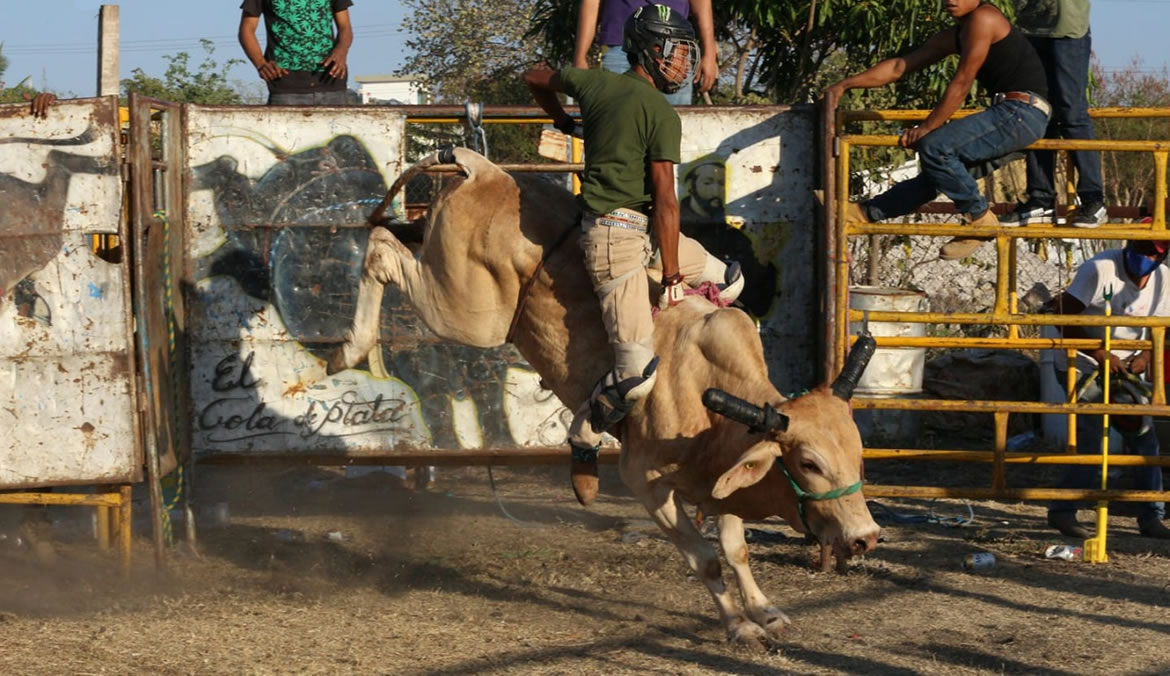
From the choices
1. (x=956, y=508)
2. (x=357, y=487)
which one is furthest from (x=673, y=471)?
(x=357, y=487)

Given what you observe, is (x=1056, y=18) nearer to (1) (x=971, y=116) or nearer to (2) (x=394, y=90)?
(1) (x=971, y=116)

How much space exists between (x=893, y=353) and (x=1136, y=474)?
7.76ft

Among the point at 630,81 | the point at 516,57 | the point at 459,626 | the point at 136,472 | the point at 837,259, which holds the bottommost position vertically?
the point at 459,626

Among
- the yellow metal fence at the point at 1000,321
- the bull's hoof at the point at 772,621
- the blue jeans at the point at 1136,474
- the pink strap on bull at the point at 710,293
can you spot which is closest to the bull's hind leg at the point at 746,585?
the bull's hoof at the point at 772,621

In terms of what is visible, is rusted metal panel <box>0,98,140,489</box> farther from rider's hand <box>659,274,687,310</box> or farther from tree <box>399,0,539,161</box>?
tree <box>399,0,539,161</box>

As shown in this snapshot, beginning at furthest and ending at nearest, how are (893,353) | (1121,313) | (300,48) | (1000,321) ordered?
(893,353), (300,48), (1121,313), (1000,321)

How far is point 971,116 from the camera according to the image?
837 centimetres

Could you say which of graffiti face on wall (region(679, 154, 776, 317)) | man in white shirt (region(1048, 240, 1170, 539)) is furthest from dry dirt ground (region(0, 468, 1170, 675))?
graffiti face on wall (region(679, 154, 776, 317))

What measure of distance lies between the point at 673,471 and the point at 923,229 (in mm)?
2484

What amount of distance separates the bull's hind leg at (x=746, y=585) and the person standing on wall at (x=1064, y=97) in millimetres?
2818

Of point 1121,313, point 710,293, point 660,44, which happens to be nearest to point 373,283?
point 710,293

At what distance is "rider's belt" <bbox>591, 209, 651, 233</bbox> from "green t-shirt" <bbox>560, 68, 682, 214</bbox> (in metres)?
0.03

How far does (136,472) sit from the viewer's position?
323 inches

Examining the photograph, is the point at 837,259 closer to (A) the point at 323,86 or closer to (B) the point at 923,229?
(B) the point at 923,229
